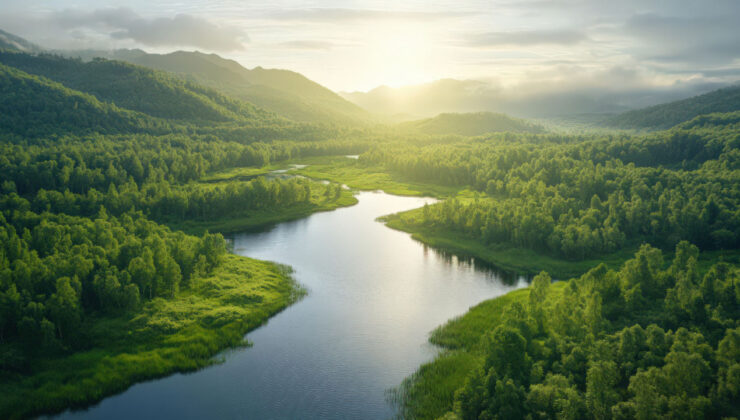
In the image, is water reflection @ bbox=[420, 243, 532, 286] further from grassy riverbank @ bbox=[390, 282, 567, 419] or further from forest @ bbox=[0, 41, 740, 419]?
grassy riverbank @ bbox=[390, 282, 567, 419]

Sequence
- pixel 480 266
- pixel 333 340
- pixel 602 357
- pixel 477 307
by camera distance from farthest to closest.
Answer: pixel 480 266
pixel 477 307
pixel 333 340
pixel 602 357

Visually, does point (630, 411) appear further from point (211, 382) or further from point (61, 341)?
point (61, 341)

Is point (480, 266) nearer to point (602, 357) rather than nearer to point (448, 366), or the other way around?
point (448, 366)

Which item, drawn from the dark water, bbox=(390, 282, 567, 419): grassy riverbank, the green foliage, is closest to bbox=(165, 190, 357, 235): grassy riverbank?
the dark water

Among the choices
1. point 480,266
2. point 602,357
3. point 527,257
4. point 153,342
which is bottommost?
point 153,342

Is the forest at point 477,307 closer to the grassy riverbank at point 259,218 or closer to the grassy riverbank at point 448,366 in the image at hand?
the grassy riverbank at point 448,366

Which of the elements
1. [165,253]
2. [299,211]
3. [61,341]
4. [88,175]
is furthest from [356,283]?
[88,175]

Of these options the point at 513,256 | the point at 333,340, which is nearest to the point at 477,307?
the point at 333,340
